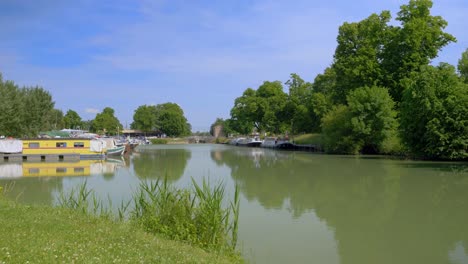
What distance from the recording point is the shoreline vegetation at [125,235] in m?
5.72

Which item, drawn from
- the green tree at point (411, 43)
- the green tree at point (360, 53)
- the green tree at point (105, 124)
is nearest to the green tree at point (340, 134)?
the green tree at point (360, 53)

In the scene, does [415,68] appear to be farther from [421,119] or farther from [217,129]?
[217,129]

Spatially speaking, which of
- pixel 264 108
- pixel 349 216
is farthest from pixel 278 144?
pixel 349 216

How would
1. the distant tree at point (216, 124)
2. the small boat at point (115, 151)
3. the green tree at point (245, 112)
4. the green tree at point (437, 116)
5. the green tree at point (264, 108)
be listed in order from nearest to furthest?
the green tree at point (437, 116), the small boat at point (115, 151), the green tree at point (264, 108), the green tree at point (245, 112), the distant tree at point (216, 124)

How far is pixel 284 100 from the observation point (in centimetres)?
7675

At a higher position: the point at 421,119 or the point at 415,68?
the point at 415,68

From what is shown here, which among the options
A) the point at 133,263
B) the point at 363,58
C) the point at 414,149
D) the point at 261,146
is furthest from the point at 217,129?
the point at 133,263

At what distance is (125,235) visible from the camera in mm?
7160

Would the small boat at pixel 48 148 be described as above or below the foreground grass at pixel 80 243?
above

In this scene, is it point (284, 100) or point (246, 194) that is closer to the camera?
point (246, 194)

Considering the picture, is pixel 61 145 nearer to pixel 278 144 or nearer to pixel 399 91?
pixel 399 91

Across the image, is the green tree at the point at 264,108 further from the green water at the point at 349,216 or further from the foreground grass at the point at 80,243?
the foreground grass at the point at 80,243

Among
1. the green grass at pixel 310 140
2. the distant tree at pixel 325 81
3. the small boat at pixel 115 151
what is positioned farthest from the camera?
the distant tree at pixel 325 81

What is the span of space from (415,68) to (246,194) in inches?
1128
